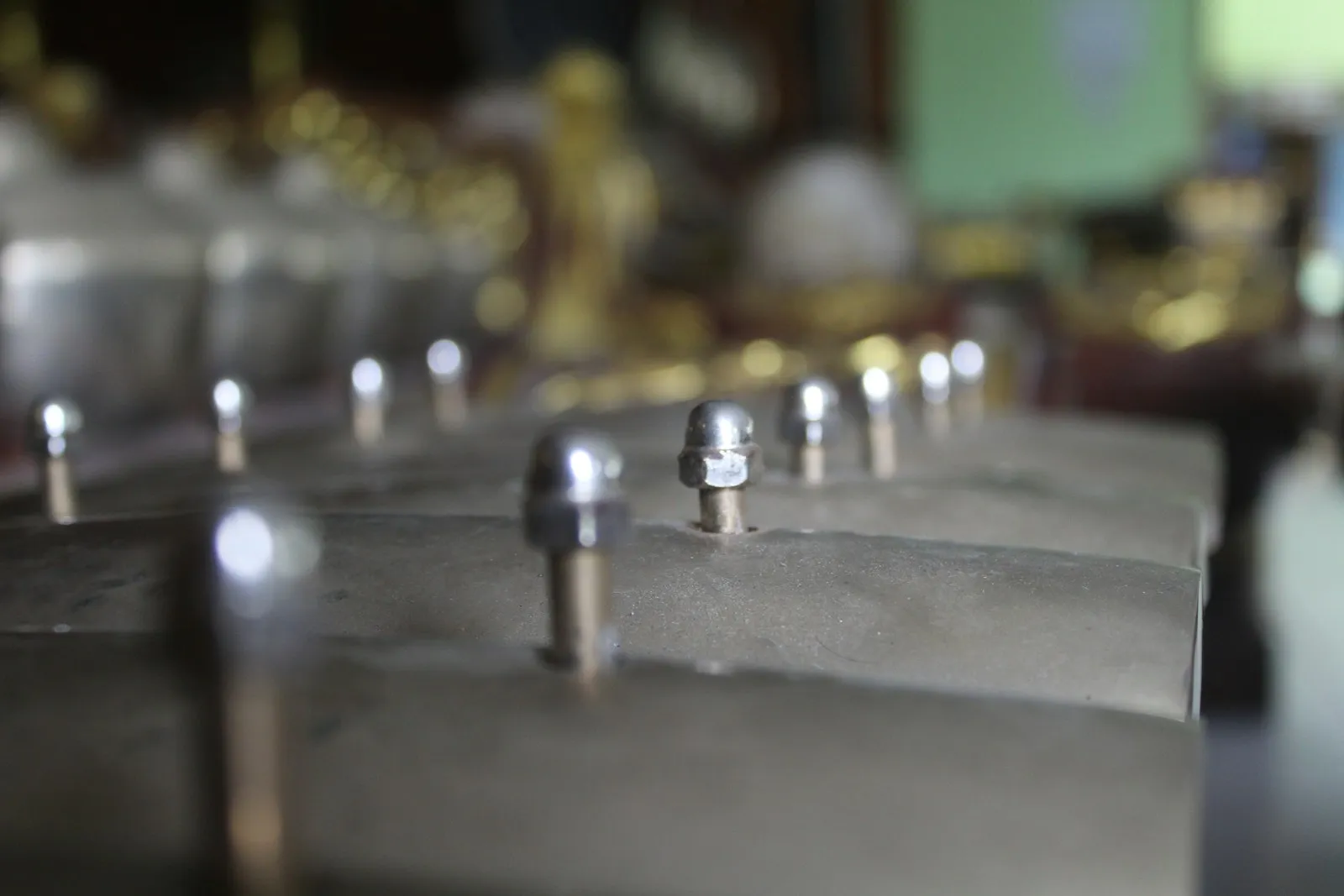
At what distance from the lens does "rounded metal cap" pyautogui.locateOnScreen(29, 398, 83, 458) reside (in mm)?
562

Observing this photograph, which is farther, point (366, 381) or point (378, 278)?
point (378, 278)

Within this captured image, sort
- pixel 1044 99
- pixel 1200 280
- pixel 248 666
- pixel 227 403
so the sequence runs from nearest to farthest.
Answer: pixel 248 666
pixel 227 403
pixel 1200 280
pixel 1044 99

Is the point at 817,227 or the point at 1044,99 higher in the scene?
the point at 1044,99

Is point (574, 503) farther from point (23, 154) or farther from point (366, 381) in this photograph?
point (23, 154)

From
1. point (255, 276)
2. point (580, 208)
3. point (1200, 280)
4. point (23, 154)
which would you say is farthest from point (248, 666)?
point (580, 208)

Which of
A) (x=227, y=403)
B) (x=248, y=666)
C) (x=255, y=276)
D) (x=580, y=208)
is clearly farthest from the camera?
(x=580, y=208)

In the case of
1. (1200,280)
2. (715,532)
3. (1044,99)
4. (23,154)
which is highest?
(1044,99)

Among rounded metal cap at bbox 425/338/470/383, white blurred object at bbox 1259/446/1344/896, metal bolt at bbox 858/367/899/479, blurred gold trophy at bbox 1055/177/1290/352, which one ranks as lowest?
white blurred object at bbox 1259/446/1344/896

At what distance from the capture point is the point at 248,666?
0.92 feet

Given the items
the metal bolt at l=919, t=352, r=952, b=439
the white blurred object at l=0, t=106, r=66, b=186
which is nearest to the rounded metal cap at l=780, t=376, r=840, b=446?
the metal bolt at l=919, t=352, r=952, b=439

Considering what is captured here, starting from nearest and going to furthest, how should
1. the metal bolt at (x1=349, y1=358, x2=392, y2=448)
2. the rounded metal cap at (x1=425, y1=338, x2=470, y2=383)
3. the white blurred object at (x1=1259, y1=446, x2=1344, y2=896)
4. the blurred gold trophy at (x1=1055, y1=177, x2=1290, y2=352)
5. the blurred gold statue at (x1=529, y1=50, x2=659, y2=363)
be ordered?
the white blurred object at (x1=1259, y1=446, x2=1344, y2=896)
the metal bolt at (x1=349, y1=358, x2=392, y2=448)
the rounded metal cap at (x1=425, y1=338, x2=470, y2=383)
the blurred gold trophy at (x1=1055, y1=177, x2=1290, y2=352)
the blurred gold statue at (x1=529, y1=50, x2=659, y2=363)

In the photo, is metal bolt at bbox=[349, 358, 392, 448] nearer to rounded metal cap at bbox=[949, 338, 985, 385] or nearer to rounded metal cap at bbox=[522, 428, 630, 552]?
rounded metal cap at bbox=[949, 338, 985, 385]

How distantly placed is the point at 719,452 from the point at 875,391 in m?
0.22

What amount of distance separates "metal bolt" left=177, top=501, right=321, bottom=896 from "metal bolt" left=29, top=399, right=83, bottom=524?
0.30 metres
